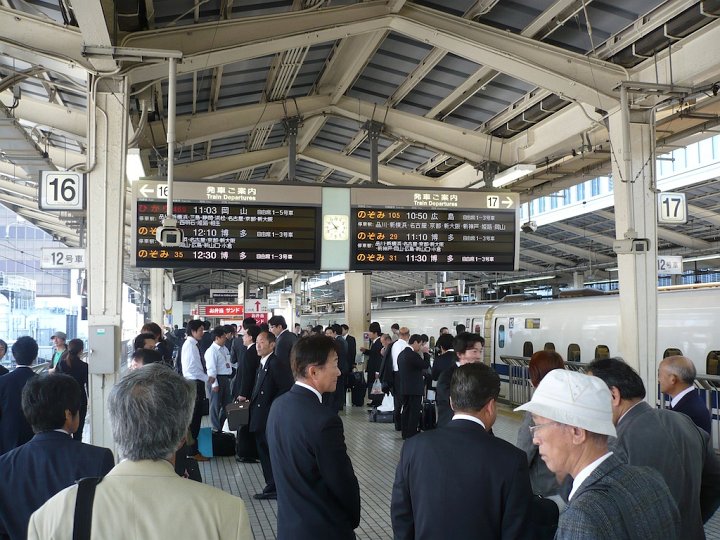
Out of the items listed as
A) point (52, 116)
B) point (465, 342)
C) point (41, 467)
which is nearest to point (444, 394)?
point (465, 342)

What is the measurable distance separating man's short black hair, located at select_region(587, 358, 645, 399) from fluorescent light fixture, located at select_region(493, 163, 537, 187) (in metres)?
7.66

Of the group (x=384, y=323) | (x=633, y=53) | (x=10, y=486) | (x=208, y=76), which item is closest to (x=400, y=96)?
(x=208, y=76)

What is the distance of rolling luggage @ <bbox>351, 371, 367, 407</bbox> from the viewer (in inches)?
623

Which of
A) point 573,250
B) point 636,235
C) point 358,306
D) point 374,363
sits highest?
point 573,250

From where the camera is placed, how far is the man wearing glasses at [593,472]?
1898 millimetres

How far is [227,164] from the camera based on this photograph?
13883 mm

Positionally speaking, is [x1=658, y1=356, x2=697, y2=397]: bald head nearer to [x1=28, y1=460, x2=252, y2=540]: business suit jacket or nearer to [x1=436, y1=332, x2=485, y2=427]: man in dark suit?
[x1=436, y1=332, x2=485, y2=427]: man in dark suit

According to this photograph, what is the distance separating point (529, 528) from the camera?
290 centimetres

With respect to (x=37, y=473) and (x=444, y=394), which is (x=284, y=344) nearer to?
Answer: (x=444, y=394)

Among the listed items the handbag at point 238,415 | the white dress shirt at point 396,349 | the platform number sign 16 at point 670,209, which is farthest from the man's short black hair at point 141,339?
the platform number sign 16 at point 670,209

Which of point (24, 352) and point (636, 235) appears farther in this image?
point (636, 235)

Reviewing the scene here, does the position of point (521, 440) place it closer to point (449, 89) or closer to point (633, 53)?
point (633, 53)

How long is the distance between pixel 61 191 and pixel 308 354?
521 centimetres

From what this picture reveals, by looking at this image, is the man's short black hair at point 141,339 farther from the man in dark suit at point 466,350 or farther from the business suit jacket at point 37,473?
the business suit jacket at point 37,473
